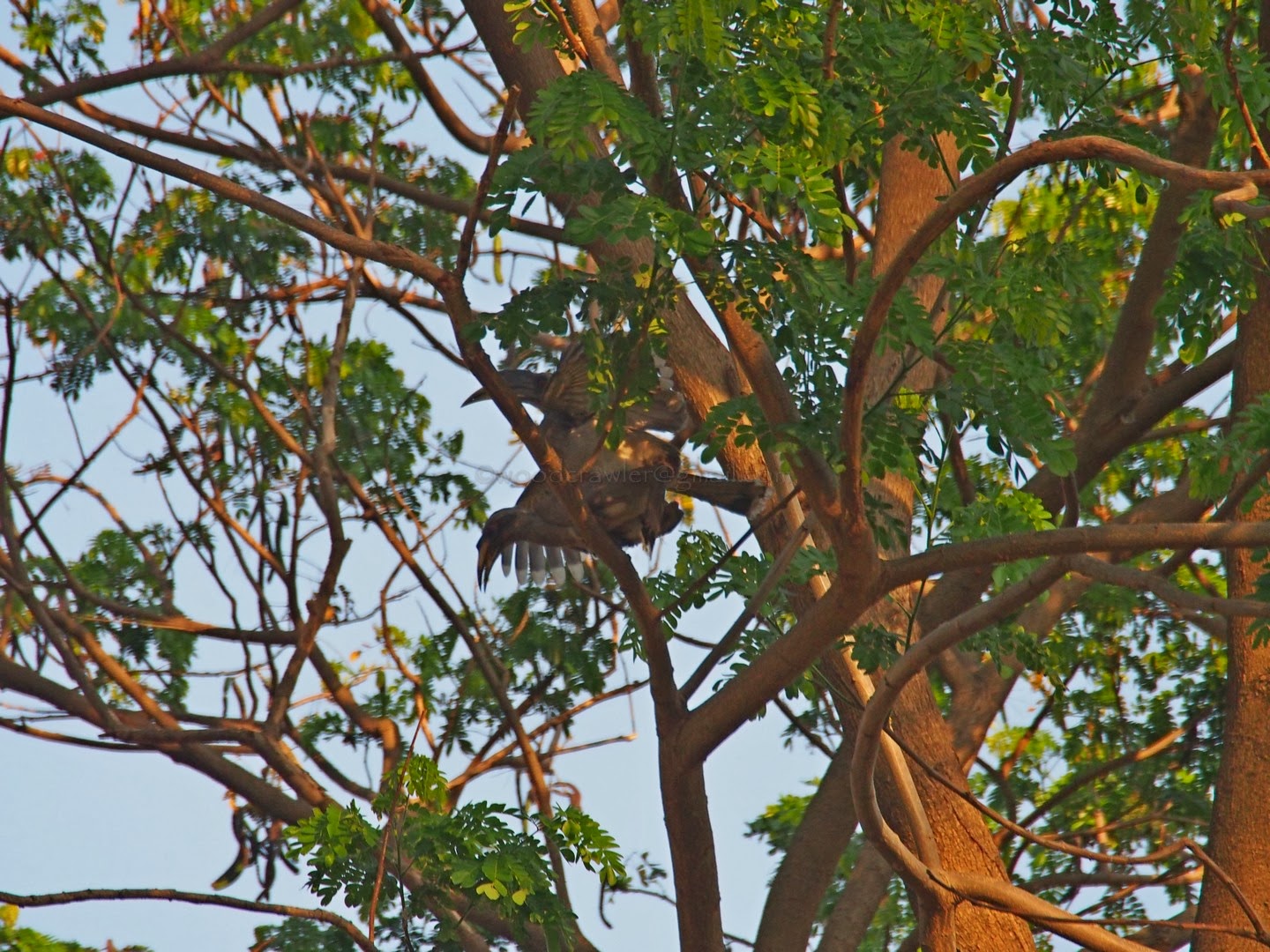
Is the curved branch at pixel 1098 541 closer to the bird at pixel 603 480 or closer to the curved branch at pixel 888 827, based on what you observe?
the curved branch at pixel 888 827

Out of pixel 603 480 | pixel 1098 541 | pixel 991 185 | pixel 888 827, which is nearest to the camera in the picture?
pixel 991 185

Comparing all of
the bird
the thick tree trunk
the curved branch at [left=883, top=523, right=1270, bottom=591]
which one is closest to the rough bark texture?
the thick tree trunk

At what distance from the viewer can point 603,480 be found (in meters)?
5.63

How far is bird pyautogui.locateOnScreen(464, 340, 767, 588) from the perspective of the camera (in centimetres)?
534

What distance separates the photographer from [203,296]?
7.10 meters

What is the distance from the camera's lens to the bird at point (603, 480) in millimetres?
5336

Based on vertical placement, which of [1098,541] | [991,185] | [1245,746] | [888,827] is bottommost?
[888,827]

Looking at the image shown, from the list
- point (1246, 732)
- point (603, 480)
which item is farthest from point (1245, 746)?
point (603, 480)

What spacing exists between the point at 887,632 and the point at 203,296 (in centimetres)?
423

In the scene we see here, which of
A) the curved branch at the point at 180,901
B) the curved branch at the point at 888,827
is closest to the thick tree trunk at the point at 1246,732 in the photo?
the curved branch at the point at 888,827

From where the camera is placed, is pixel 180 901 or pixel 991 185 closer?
pixel 991 185

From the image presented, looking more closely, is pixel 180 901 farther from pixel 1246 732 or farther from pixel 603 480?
pixel 1246 732

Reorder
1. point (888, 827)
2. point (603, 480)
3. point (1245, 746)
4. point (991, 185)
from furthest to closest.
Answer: point (603, 480), point (1245, 746), point (888, 827), point (991, 185)

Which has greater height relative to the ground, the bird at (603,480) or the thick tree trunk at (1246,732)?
the bird at (603,480)
